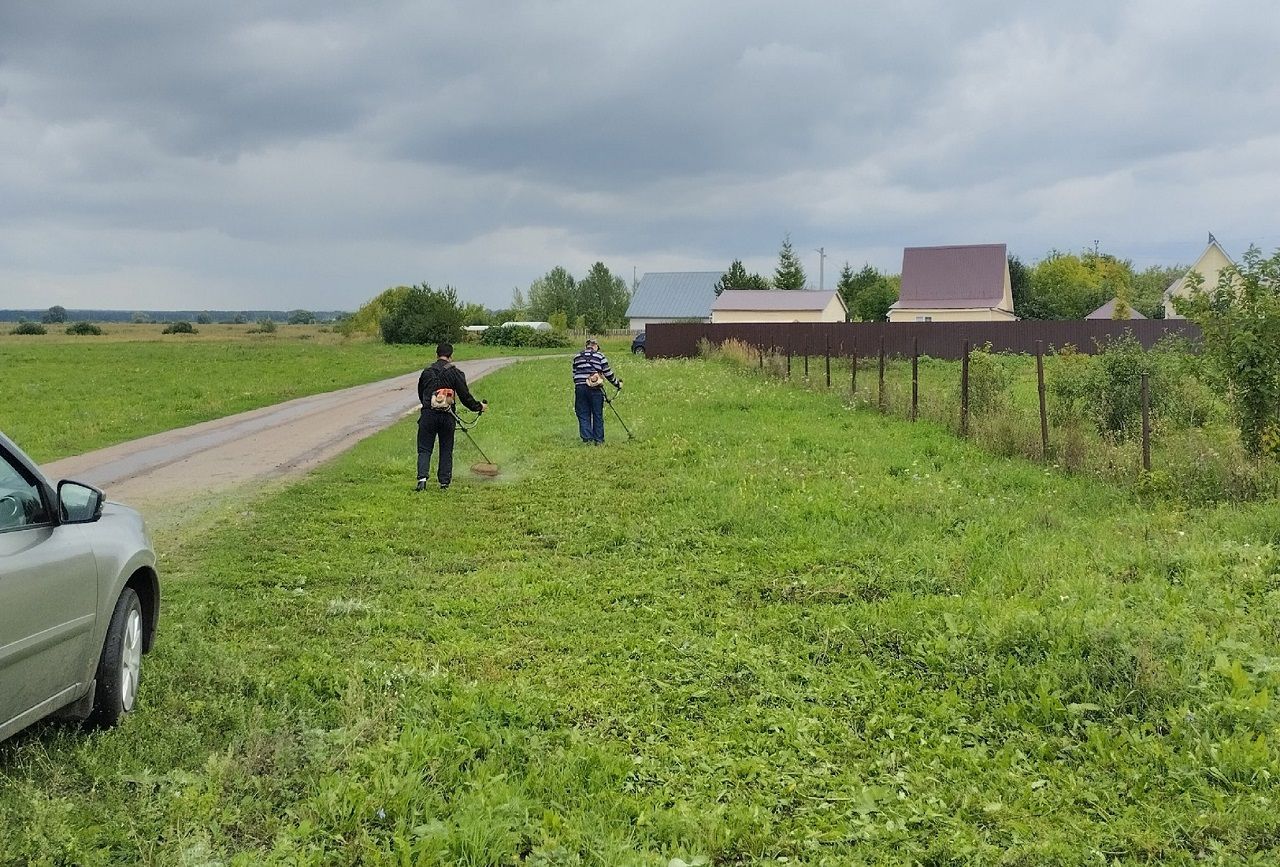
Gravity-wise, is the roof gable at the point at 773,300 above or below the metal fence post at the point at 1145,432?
above

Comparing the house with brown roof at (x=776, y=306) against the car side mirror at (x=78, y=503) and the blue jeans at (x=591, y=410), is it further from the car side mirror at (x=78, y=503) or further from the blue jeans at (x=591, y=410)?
the car side mirror at (x=78, y=503)

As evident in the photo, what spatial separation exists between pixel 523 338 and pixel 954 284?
2931cm

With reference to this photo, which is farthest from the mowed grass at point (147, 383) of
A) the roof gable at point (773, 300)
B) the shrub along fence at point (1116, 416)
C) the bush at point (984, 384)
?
the roof gable at point (773, 300)

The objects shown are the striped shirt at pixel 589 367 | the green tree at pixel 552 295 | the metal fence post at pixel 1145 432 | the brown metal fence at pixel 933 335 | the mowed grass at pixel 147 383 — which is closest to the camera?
the metal fence post at pixel 1145 432

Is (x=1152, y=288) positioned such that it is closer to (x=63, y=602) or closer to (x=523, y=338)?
(x=523, y=338)

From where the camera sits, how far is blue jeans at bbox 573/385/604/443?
15.5 metres

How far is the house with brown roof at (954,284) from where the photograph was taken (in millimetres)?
64688

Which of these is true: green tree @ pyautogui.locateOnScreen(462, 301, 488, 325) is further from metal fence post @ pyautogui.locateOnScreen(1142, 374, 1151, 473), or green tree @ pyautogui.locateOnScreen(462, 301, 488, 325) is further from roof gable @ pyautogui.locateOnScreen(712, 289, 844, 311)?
metal fence post @ pyautogui.locateOnScreen(1142, 374, 1151, 473)

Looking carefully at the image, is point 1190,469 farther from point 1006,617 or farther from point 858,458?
point 1006,617

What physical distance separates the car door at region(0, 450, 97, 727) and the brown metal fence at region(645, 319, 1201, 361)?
36788 mm

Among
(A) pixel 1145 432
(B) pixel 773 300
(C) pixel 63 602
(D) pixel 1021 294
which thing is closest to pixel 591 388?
(A) pixel 1145 432

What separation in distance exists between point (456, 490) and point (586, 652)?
6.35 m

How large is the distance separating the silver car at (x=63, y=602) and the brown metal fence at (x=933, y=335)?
119ft

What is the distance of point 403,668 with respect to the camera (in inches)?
222
